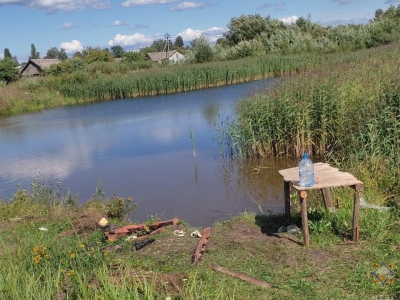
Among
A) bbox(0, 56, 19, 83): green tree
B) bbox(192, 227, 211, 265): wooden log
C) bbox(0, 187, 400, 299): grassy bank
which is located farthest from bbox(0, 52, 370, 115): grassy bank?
bbox(192, 227, 211, 265): wooden log

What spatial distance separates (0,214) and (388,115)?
6.44m

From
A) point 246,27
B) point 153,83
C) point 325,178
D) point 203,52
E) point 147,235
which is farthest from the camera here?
point 246,27

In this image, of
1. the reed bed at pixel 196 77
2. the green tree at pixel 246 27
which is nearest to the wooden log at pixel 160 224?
the reed bed at pixel 196 77

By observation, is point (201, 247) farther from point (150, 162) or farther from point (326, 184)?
point (150, 162)

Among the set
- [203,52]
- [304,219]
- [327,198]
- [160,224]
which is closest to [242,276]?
[304,219]

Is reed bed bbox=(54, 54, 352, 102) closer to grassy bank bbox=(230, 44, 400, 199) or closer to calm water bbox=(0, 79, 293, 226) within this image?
calm water bbox=(0, 79, 293, 226)

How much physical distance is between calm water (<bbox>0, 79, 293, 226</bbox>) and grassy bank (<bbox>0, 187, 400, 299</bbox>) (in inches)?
74.9

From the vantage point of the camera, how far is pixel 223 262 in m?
4.60

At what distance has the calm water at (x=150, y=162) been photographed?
8.48 m

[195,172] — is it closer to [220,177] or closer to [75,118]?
[220,177]

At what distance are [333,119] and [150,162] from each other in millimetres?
5045

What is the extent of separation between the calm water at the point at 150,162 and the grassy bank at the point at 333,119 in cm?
65

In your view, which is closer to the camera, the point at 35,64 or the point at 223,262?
the point at 223,262

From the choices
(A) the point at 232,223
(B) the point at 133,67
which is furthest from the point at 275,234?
(B) the point at 133,67
